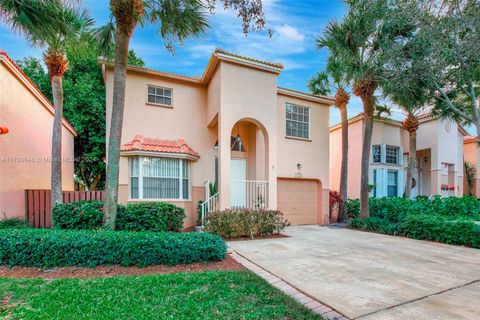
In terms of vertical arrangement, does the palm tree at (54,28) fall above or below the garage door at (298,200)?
above

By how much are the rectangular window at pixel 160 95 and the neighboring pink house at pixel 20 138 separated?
4554 mm

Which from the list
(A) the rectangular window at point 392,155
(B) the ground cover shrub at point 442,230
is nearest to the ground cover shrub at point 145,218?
(B) the ground cover shrub at point 442,230

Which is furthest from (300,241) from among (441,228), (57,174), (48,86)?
(48,86)

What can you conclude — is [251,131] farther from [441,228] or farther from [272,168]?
[441,228]

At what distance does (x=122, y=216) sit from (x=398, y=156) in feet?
59.4

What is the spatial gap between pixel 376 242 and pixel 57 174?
11.7 meters

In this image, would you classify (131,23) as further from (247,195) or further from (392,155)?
(392,155)

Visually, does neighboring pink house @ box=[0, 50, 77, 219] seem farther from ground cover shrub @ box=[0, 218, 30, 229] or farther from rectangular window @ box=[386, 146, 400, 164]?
rectangular window @ box=[386, 146, 400, 164]

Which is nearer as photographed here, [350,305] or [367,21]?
[350,305]

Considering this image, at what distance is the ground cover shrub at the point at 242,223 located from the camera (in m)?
9.32

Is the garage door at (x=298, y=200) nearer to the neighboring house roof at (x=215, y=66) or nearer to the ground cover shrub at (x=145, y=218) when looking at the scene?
the neighboring house roof at (x=215, y=66)

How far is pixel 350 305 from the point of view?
406 centimetres

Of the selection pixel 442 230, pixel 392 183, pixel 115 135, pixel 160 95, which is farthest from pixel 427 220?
pixel 160 95

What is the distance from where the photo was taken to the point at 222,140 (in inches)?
417
